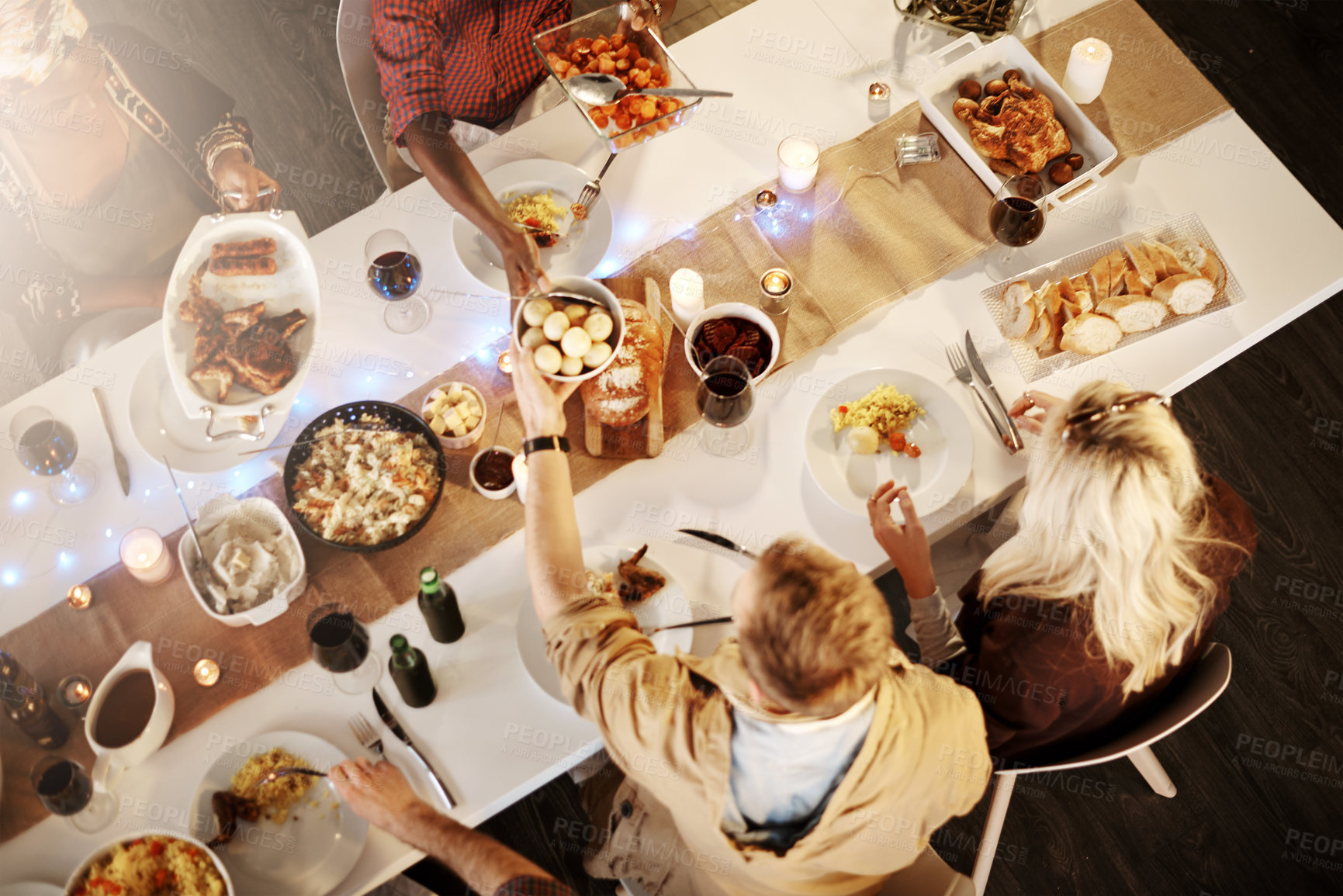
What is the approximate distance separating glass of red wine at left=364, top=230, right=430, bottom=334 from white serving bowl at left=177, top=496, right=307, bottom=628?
46 cm

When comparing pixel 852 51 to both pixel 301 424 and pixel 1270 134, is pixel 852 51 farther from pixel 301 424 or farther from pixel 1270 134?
pixel 1270 134

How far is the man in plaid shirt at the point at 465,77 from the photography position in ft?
5.69

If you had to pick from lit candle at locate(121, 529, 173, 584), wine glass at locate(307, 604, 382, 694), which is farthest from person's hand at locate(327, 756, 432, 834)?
lit candle at locate(121, 529, 173, 584)

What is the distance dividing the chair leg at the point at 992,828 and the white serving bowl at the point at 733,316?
965 mm

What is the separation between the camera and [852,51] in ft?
6.70

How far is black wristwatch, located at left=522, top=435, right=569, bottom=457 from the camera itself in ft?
5.02

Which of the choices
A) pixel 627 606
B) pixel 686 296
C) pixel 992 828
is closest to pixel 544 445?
pixel 627 606

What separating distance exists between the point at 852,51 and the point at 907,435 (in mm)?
993

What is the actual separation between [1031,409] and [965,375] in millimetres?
144

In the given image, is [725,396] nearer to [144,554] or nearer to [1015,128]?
[1015,128]

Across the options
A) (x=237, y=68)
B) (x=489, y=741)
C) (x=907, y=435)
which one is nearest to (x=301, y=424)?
(x=489, y=741)

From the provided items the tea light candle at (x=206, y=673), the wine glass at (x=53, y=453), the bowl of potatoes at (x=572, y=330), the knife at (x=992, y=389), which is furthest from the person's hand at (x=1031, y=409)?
the wine glass at (x=53, y=453)

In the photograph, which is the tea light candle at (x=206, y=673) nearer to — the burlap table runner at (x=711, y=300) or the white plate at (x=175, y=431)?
the burlap table runner at (x=711, y=300)

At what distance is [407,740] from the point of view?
1502 millimetres
